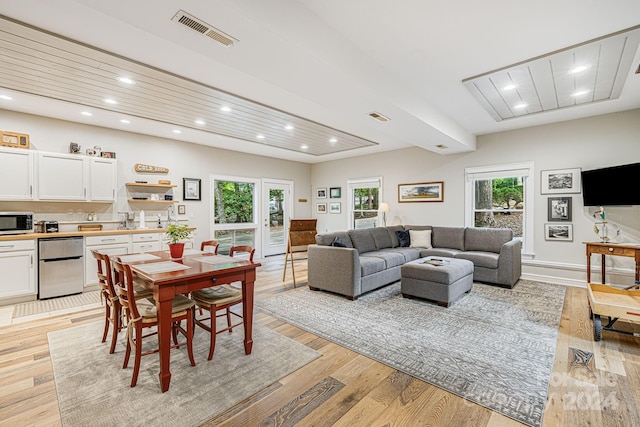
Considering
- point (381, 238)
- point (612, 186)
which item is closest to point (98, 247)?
point (381, 238)

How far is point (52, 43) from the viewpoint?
2439 millimetres

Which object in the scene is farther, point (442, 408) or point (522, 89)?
point (522, 89)

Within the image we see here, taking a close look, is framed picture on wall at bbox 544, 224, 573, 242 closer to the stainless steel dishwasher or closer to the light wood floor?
the light wood floor

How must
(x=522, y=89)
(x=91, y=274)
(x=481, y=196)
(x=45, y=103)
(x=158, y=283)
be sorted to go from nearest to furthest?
(x=158, y=283) → (x=522, y=89) → (x=45, y=103) → (x=91, y=274) → (x=481, y=196)

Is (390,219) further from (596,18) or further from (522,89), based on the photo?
(596,18)

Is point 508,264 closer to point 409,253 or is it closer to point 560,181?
point 409,253

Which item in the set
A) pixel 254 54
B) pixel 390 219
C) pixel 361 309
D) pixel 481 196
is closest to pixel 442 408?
pixel 361 309

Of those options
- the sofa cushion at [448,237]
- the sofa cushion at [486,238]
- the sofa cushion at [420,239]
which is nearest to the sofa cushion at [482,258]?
the sofa cushion at [486,238]

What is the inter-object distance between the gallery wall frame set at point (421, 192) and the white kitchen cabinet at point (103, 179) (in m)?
5.65

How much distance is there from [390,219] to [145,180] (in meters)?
5.24

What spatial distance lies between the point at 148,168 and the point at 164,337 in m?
4.27

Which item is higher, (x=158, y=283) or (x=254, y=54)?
(x=254, y=54)

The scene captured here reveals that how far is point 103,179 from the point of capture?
4727mm

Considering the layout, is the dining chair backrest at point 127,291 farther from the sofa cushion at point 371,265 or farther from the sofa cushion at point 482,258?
the sofa cushion at point 482,258
